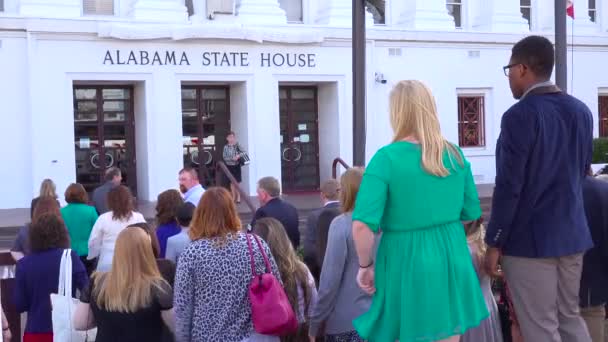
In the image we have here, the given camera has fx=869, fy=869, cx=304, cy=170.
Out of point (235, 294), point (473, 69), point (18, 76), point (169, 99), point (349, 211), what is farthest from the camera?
point (473, 69)

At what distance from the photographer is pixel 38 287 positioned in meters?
5.90

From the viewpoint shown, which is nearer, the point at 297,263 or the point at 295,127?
the point at 297,263

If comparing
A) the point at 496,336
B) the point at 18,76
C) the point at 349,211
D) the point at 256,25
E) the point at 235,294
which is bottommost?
the point at 496,336

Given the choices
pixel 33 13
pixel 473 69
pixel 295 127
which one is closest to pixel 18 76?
pixel 33 13

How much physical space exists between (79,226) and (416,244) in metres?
5.51

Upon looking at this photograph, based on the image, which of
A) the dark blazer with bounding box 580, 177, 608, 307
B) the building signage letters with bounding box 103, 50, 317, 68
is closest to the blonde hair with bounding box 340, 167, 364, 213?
the dark blazer with bounding box 580, 177, 608, 307

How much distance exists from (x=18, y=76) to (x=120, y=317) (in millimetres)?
16380

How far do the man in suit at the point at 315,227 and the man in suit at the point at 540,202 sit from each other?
7.46 feet

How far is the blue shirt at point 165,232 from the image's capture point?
7395 mm

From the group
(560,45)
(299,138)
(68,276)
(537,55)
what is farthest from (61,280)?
(299,138)

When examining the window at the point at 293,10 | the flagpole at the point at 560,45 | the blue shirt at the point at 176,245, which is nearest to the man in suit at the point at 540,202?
the blue shirt at the point at 176,245

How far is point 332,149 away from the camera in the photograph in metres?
24.2

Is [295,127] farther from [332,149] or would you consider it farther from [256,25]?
[256,25]

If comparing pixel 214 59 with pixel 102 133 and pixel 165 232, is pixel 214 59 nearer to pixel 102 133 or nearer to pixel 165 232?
pixel 102 133
